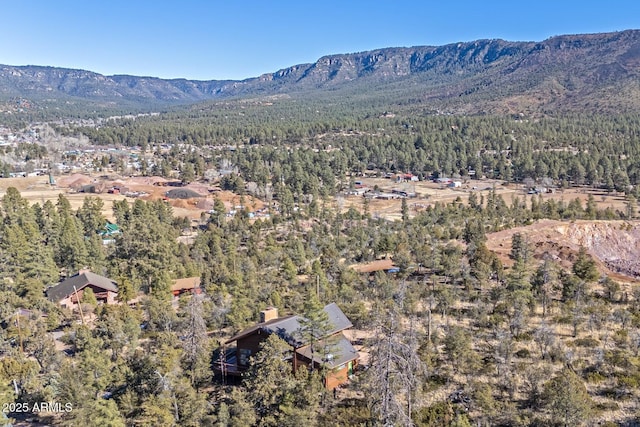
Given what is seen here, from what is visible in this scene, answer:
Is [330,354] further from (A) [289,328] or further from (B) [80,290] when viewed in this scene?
(B) [80,290]

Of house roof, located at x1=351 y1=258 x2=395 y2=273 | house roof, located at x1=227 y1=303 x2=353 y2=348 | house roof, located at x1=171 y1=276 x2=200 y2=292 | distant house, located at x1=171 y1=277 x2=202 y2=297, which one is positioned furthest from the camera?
house roof, located at x1=351 y1=258 x2=395 y2=273

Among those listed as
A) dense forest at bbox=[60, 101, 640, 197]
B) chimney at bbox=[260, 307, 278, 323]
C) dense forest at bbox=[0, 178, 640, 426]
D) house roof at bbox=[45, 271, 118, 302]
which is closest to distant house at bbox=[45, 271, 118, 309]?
house roof at bbox=[45, 271, 118, 302]

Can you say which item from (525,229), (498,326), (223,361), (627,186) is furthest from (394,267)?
(627,186)

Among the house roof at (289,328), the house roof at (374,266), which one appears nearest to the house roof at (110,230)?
the house roof at (374,266)

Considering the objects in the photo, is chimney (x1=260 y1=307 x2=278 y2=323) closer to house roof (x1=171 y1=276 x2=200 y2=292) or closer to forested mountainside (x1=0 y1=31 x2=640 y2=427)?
forested mountainside (x1=0 y1=31 x2=640 y2=427)

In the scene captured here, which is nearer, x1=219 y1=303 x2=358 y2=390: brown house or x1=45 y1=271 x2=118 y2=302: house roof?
x1=219 y1=303 x2=358 y2=390: brown house
